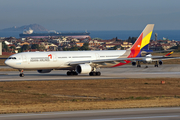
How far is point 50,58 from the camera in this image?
161ft

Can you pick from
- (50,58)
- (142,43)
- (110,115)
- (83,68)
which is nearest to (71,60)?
(83,68)

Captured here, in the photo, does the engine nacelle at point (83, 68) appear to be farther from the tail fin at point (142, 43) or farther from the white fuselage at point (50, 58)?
the tail fin at point (142, 43)

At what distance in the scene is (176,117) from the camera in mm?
19234

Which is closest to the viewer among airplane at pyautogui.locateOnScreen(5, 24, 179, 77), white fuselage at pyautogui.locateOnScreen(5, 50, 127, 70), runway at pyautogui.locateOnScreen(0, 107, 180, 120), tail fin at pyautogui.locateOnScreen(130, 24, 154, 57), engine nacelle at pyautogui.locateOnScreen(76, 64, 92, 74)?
runway at pyautogui.locateOnScreen(0, 107, 180, 120)

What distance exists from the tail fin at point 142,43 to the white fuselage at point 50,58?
15.0ft

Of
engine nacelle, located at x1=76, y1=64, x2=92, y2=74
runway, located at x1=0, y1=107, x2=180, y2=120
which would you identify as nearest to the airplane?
engine nacelle, located at x1=76, y1=64, x2=92, y2=74

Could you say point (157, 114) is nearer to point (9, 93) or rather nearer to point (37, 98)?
point (37, 98)

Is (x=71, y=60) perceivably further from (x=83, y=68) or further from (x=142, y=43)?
(x=142, y=43)

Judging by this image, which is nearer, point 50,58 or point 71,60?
point 50,58

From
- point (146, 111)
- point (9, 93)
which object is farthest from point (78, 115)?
point (9, 93)

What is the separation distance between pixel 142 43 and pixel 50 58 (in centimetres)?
1835

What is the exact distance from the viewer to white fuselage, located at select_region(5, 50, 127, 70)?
47438 mm

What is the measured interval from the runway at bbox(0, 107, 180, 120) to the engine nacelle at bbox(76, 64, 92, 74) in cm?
2668

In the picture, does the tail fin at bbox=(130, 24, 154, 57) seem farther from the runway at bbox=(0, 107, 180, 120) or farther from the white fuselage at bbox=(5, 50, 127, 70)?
the runway at bbox=(0, 107, 180, 120)
